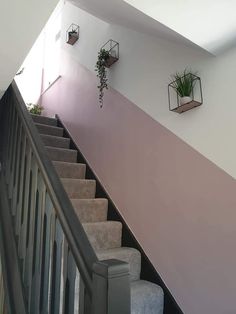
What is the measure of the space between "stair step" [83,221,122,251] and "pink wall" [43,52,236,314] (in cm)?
13

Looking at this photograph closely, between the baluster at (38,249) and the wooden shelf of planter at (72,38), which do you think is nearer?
the baluster at (38,249)

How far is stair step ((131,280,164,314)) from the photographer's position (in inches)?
67.7

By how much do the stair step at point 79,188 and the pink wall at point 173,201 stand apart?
15 cm

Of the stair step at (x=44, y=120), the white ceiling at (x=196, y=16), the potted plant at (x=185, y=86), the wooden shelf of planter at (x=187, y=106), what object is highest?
the stair step at (x=44, y=120)

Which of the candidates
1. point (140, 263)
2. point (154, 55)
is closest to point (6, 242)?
point (140, 263)

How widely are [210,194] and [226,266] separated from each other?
1.26 feet

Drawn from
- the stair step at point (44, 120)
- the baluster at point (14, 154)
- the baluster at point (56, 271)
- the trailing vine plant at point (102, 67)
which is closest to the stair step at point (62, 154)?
the stair step at point (44, 120)

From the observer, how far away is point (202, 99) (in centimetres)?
171

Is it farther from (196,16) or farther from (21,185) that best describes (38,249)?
(196,16)

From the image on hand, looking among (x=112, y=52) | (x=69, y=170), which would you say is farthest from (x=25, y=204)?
(x=112, y=52)

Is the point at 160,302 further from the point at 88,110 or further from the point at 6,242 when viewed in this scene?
the point at 88,110

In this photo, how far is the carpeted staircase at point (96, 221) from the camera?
1.77 metres

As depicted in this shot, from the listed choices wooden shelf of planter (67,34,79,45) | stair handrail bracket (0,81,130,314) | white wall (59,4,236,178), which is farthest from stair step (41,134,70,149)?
stair handrail bracket (0,81,130,314)

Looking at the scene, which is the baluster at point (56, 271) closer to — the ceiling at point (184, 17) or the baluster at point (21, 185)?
the baluster at point (21, 185)
